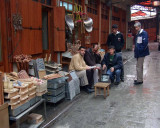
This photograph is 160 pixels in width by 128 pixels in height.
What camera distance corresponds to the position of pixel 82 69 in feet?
20.5

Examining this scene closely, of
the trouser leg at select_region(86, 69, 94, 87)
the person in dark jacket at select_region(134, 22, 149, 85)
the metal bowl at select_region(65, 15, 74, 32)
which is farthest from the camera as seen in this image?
the metal bowl at select_region(65, 15, 74, 32)

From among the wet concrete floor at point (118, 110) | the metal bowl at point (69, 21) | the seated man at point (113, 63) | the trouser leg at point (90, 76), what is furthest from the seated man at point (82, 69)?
the metal bowl at point (69, 21)

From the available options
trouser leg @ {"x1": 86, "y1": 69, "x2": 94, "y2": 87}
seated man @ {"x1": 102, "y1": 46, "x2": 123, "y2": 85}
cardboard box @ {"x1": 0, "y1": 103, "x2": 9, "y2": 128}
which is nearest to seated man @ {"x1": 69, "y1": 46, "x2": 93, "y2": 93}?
trouser leg @ {"x1": 86, "y1": 69, "x2": 94, "y2": 87}

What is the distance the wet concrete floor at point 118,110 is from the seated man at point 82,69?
389 mm

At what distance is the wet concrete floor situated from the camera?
165 inches

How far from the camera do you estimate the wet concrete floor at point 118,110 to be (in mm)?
4203

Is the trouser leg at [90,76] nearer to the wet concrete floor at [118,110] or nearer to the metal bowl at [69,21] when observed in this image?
the wet concrete floor at [118,110]

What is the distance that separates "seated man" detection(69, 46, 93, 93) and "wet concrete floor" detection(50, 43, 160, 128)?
389 mm

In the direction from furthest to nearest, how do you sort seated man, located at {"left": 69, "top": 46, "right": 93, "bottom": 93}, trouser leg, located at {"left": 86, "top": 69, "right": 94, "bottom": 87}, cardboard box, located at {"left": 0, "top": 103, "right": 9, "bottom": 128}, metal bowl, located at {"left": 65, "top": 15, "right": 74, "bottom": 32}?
metal bowl, located at {"left": 65, "top": 15, "right": 74, "bottom": 32}
trouser leg, located at {"left": 86, "top": 69, "right": 94, "bottom": 87}
seated man, located at {"left": 69, "top": 46, "right": 93, "bottom": 93}
cardboard box, located at {"left": 0, "top": 103, "right": 9, "bottom": 128}

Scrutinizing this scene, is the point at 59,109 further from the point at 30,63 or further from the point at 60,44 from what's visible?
the point at 60,44

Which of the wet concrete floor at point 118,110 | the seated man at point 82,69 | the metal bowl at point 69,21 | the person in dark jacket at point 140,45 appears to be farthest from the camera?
the metal bowl at point 69,21

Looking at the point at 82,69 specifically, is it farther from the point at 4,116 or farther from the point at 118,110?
the point at 4,116

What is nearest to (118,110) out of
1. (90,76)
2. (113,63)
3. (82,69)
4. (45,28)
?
(90,76)

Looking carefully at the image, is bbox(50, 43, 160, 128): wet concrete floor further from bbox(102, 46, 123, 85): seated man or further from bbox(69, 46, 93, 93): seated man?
bbox(102, 46, 123, 85): seated man
